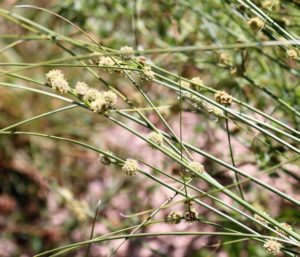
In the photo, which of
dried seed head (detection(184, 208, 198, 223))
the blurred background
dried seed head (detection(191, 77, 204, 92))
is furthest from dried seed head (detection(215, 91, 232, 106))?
the blurred background

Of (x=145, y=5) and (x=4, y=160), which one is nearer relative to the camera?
(x=145, y=5)

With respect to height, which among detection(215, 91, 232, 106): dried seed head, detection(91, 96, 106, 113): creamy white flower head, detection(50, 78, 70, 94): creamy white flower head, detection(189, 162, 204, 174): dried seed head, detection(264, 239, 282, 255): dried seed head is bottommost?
detection(264, 239, 282, 255): dried seed head

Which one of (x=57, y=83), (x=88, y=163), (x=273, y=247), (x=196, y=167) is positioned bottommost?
(x=273, y=247)

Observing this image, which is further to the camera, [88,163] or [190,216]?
[88,163]

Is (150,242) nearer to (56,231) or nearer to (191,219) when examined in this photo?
(56,231)

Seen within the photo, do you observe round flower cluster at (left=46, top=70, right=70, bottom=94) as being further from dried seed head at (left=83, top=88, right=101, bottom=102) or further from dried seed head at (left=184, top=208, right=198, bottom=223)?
dried seed head at (left=184, top=208, right=198, bottom=223)

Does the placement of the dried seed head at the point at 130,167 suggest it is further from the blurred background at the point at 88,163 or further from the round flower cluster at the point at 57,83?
the blurred background at the point at 88,163

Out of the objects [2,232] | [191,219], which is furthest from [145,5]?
[191,219]

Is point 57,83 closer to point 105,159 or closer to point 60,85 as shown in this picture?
point 60,85

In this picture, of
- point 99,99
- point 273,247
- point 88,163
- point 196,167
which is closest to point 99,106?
point 99,99

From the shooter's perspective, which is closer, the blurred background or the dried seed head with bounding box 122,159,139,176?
the dried seed head with bounding box 122,159,139,176

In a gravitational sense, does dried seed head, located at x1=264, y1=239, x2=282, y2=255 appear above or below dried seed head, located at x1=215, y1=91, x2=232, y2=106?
below
